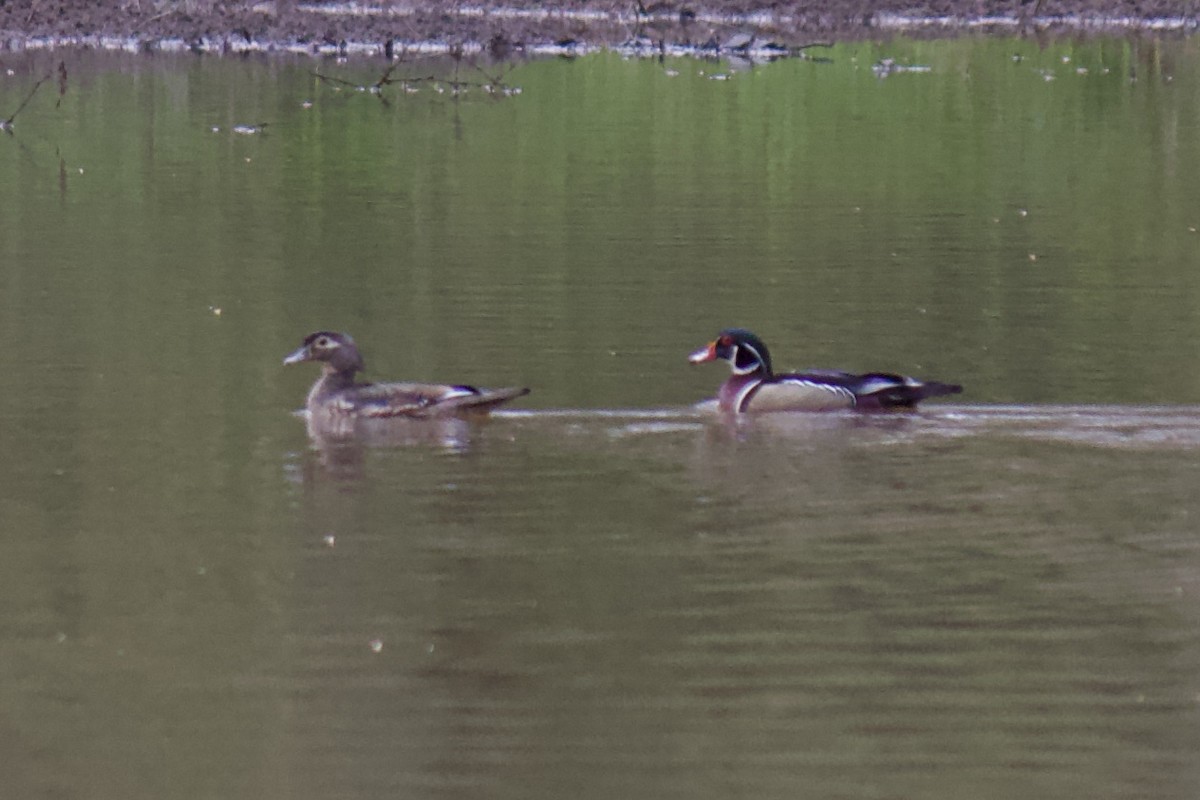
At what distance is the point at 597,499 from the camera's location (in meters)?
10.5

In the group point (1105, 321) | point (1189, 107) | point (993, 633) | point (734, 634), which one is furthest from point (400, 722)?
point (1189, 107)

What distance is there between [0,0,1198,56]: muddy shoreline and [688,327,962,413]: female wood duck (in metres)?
24.8

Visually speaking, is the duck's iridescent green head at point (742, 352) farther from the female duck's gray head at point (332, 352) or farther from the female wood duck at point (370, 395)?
the female duck's gray head at point (332, 352)

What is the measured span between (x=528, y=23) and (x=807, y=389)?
98.0 feet

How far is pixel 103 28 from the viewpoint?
3997 centimetres

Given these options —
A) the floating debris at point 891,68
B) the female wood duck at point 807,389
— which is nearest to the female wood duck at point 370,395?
the female wood duck at point 807,389

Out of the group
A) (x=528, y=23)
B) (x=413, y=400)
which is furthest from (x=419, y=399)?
(x=528, y=23)

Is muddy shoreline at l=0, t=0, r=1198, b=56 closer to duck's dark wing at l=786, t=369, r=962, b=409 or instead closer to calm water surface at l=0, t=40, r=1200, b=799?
calm water surface at l=0, t=40, r=1200, b=799

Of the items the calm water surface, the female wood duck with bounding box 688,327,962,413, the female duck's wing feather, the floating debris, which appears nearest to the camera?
the calm water surface

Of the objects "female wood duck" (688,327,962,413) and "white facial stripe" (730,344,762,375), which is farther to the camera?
"white facial stripe" (730,344,762,375)

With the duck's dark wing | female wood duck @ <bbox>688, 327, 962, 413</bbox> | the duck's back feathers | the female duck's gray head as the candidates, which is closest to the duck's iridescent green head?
female wood duck @ <bbox>688, 327, 962, 413</bbox>

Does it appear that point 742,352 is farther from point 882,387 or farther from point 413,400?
point 413,400

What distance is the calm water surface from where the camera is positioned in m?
7.14

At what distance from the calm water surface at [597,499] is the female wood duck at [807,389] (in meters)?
0.15
